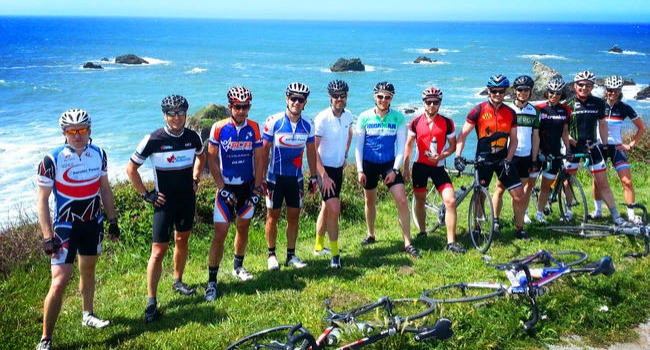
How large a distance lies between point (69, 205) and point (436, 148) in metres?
5.56

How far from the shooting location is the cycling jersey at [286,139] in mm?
8344

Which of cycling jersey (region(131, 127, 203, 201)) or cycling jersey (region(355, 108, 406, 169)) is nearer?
cycling jersey (region(131, 127, 203, 201))

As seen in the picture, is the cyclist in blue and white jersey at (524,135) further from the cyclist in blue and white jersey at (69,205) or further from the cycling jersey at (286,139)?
the cyclist in blue and white jersey at (69,205)

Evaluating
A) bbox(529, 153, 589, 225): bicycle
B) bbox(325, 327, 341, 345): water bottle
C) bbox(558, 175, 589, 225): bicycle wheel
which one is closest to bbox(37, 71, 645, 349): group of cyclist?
bbox(529, 153, 589, 225): bicycle

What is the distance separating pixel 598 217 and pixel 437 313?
6.02 meters

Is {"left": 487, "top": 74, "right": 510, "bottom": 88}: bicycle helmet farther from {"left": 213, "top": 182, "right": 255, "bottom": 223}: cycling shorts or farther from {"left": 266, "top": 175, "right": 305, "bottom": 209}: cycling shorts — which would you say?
{"left": 213, "top": 182, "right": 255, "bottom": 223}: cycling shorts

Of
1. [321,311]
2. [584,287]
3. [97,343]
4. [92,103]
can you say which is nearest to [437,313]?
[321,311]

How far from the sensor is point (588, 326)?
679 cm

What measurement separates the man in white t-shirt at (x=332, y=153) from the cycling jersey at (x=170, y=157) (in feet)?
6.99

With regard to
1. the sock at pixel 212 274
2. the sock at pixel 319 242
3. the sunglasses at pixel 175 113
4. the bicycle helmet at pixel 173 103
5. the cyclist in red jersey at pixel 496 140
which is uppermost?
the bicycle helmet at pixel 173 103

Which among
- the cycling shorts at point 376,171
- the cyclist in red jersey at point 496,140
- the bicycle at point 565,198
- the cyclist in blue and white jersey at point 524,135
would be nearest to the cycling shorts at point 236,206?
the cycling shorts at point 376,171

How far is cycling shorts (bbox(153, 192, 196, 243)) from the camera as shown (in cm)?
729

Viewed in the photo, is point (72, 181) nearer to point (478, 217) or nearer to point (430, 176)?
point (430, 176)

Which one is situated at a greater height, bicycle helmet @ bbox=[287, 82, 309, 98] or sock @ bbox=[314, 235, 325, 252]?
bicycle helmet @ bbox=[287, 82, 309, 98]
